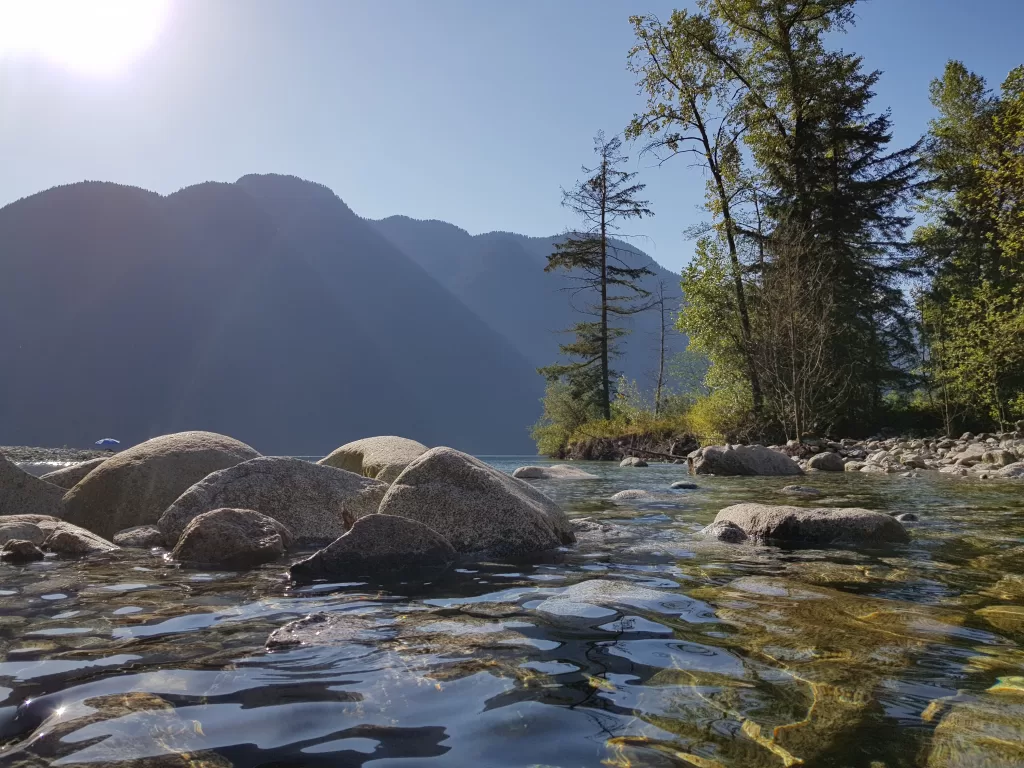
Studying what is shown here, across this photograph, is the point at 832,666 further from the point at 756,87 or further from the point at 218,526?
the point at 756,87

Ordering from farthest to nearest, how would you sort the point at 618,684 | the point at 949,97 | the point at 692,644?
the point at 949,97, the point at 692,644, the point at 618,684

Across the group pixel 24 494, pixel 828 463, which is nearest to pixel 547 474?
pixel 828 463

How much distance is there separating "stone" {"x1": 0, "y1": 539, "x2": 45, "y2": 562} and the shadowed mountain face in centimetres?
7803

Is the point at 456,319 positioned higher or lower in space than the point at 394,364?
higher

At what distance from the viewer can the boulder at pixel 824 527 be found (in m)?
5.18

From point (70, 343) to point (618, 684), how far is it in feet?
375

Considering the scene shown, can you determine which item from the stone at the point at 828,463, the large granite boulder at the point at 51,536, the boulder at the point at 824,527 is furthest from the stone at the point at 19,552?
the stone at the point at 828,463

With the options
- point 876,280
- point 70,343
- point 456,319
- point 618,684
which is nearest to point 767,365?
point 876,280

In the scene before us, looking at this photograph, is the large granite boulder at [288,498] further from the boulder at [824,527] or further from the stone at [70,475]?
the boulder at [824,527]

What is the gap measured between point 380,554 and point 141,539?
2.56 metres

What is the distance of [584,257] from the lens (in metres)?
31.5

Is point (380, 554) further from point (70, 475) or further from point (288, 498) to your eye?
point (70, 475)

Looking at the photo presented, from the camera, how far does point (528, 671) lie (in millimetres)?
2193

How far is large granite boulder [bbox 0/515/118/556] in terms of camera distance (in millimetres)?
4926
